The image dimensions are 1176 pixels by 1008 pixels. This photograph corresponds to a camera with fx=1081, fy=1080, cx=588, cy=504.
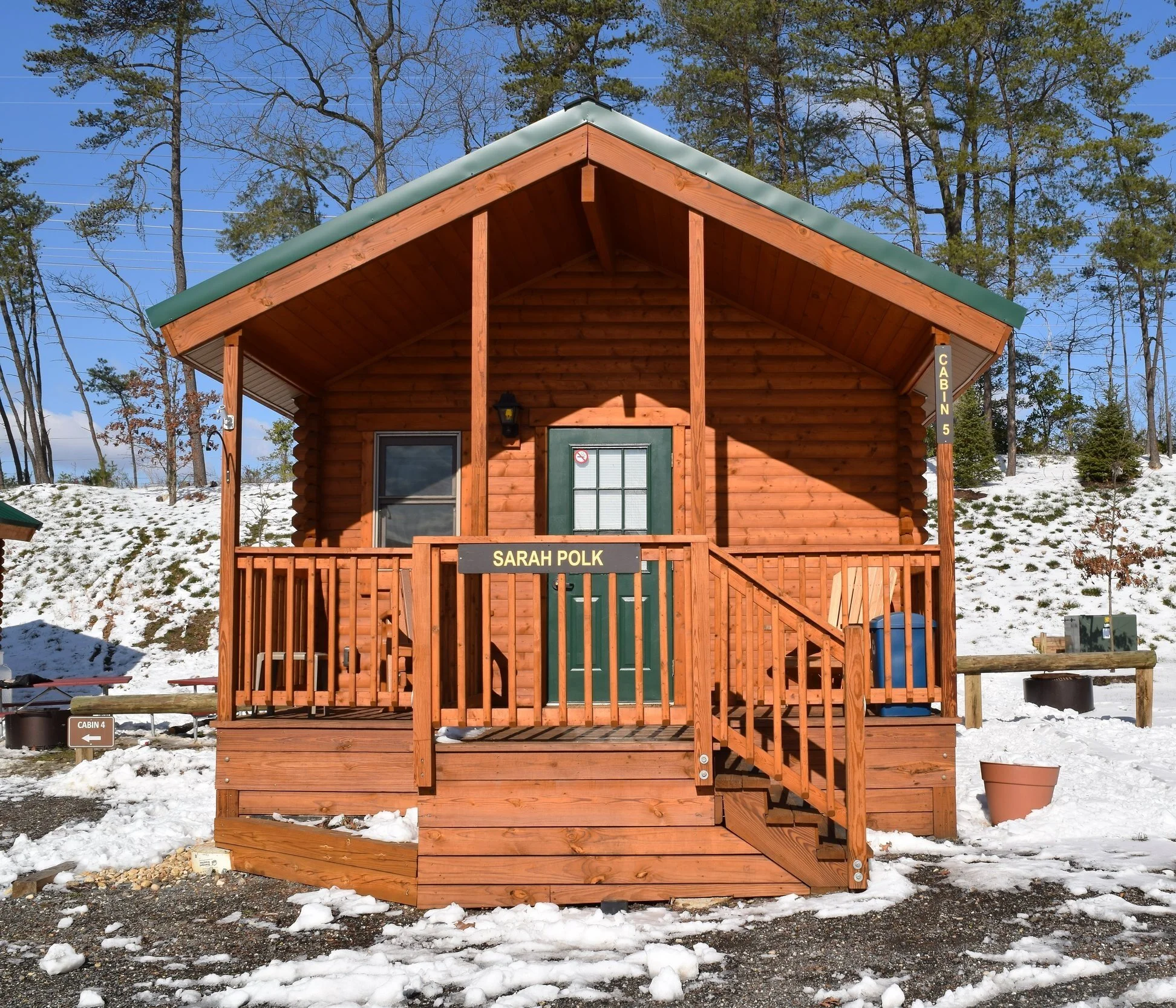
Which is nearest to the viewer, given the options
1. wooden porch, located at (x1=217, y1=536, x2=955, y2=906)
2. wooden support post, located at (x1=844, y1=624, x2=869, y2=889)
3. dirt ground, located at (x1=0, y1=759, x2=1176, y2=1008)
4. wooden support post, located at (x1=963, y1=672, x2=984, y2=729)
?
dirt ground, located at (x1=0, y1=759, x2=1176, y2=1008)

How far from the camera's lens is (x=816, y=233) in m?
6.85

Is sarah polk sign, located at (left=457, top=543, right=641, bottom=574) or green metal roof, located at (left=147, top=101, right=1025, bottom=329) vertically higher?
green metal roof, located at (left=147, top=101, right=1025, bottom=329)

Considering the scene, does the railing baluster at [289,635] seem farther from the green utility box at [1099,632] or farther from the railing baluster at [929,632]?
the green utility box at [1099,632]

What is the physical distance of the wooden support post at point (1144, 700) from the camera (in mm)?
11008

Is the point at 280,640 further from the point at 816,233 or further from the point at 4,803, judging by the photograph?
the point at 816,233

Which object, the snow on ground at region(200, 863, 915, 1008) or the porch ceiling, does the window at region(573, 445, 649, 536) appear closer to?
the porch ceiling

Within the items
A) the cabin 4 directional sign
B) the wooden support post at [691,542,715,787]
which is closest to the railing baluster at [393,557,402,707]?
the wooden support post at [691,542,715,787]

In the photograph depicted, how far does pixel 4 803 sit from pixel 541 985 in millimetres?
6532

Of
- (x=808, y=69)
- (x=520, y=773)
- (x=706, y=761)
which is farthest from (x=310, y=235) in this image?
(x=808, y=69)

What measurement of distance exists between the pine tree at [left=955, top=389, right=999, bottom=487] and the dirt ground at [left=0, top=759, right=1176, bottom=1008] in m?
19.0

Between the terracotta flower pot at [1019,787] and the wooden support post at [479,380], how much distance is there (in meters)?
3.59

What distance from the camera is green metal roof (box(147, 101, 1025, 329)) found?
22.3ft

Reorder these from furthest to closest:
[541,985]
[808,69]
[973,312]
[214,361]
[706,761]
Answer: [808,69] → [214,361] → [973,312] → [706,761] → [541,985]

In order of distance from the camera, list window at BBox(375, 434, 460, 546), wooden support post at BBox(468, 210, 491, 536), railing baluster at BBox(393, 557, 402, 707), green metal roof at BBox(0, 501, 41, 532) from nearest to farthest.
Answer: wooden support post at BBox(468, 210, 491, 536) → railing baluster at BBox(393, 557, 402, 707) → window at BBox(375, 434, 460, 546) → green metal roof at BBox(0, 501, 41, 532)
